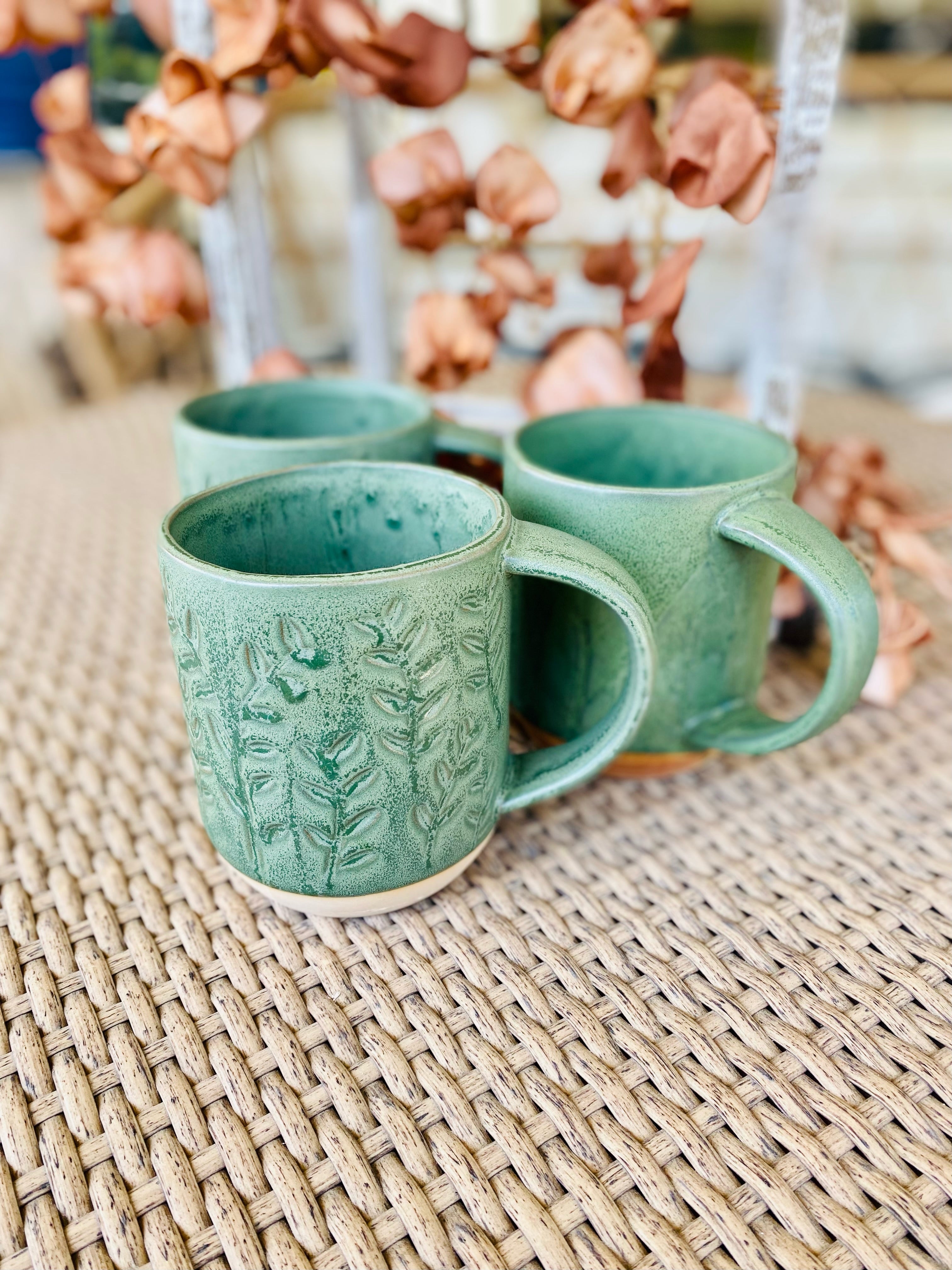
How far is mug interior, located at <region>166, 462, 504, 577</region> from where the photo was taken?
0.28m

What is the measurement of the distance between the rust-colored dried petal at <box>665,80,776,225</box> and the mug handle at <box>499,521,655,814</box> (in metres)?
0.14

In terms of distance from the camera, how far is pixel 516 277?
39 centimetres

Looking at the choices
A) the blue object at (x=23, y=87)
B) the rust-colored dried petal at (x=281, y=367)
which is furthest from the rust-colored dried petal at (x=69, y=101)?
the blue object at (x=23, y=87)

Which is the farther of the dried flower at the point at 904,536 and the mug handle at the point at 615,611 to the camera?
the dried flower at the point at 904,536

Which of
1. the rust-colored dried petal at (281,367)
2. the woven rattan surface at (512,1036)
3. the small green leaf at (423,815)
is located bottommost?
the woven rattan surface at (512,1036)

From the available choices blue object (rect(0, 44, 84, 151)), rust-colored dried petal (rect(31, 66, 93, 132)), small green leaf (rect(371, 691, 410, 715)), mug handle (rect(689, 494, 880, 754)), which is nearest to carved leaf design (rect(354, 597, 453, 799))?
small green leaf (rect(371, 691, 410, 715))

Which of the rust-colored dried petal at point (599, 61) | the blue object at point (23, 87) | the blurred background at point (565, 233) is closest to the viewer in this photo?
the rust-colored dried petal at point (599, 61)

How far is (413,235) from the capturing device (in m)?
0.38

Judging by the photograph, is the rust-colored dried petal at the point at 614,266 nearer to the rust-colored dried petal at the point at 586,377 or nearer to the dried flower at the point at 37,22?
the rust-colored dried petal at the point at 586,377

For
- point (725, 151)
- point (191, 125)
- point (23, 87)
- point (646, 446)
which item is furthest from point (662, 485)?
point (23, 87)

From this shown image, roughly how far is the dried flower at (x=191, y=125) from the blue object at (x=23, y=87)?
65 cm

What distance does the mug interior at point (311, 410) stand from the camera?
1.28ft

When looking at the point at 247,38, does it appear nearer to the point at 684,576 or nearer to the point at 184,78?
the point at 184,78

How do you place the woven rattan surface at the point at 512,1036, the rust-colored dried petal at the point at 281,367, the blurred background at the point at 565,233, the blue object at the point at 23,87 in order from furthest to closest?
the blue object at the point at 23,87, the blurred background at the point at 565,233, the rust-colored dried petal at the point at 281,367, the woven rattan surface at the point at 512,1036
